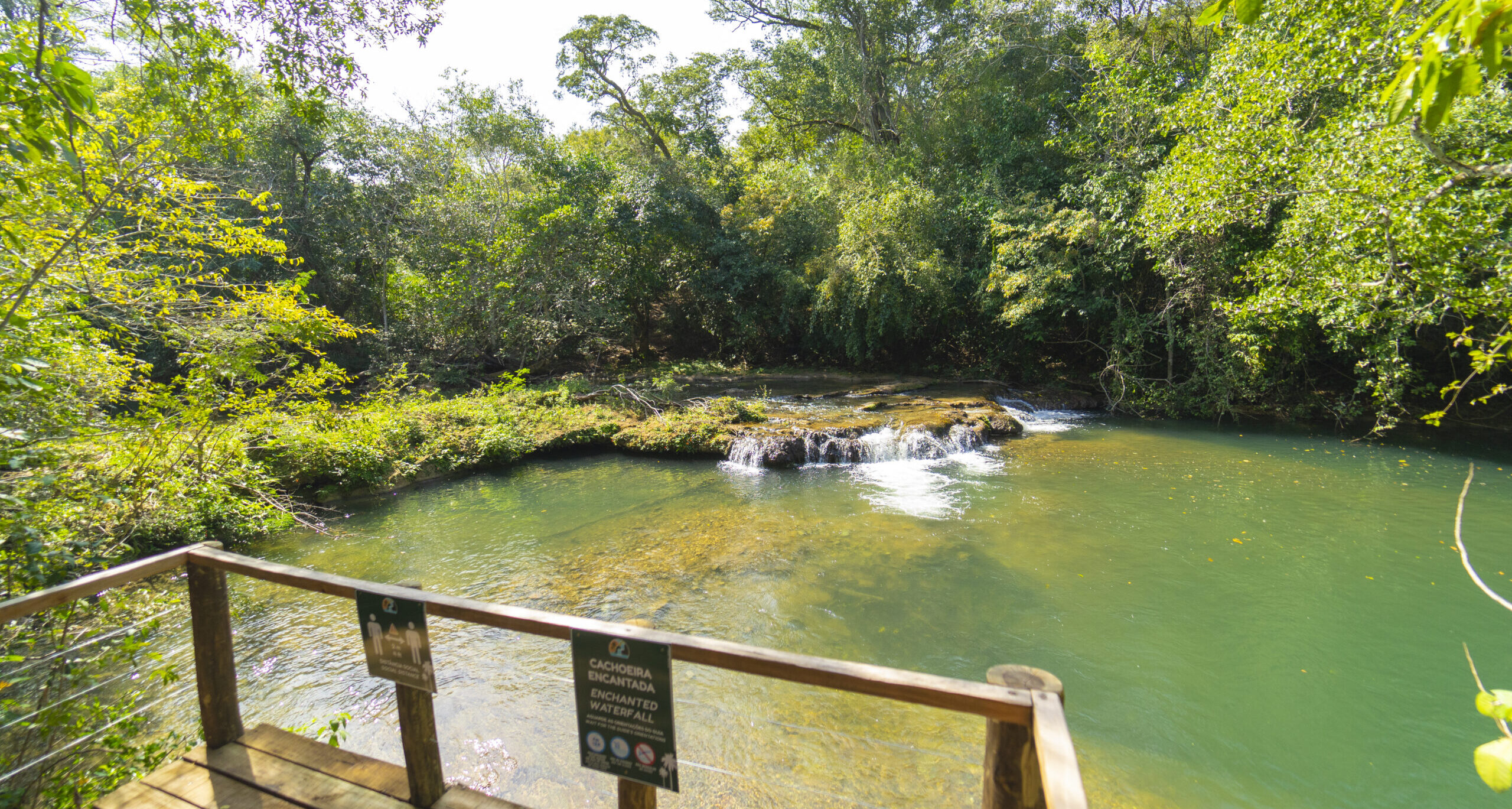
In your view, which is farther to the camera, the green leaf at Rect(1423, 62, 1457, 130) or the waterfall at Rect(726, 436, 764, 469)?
the waterfall at Rect(726, 436, 764, 469)

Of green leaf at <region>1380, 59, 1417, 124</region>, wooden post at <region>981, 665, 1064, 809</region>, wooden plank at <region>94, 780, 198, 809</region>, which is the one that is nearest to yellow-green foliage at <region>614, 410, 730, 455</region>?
wooden plank at <region>94, 780, 198, 809</region>

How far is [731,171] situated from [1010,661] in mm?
20004

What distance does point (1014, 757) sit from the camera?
185 centimetres

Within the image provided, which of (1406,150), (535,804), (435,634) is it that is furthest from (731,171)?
(535,804)

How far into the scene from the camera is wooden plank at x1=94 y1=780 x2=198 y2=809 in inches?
106

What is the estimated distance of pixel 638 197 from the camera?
18516 millimetres

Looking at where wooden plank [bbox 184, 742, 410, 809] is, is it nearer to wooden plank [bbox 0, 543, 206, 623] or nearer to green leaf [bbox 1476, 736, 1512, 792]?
wooden plank [bbox 0, 543, 206, 623]

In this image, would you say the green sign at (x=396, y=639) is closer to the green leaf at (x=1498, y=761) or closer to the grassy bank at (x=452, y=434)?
the green leaf at (x=1498, y=761)

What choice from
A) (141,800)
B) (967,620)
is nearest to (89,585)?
(141,800)

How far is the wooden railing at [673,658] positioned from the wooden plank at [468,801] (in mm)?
56

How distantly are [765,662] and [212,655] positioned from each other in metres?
2.86

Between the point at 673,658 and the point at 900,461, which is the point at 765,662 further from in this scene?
the point at 900,461

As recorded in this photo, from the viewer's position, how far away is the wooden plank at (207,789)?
272 cm

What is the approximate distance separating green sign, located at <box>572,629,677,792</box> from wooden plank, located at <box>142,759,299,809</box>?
1.54 metres
